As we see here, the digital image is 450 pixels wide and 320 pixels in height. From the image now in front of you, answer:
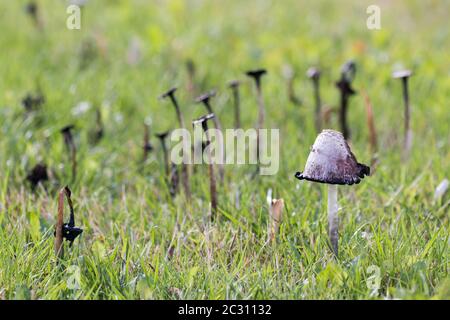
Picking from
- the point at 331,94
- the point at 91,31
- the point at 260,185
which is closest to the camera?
the point at 260,185

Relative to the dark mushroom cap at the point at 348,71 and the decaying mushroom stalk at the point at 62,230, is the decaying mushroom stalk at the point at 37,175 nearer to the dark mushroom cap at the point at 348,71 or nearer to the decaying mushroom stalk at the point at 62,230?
the decaying mushroom stalk at the point at 62,230

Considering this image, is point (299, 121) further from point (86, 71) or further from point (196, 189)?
point (86, 71)

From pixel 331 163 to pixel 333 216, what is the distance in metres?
0.29

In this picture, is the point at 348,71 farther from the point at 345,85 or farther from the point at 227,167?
the point at 227,167

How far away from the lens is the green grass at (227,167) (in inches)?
108

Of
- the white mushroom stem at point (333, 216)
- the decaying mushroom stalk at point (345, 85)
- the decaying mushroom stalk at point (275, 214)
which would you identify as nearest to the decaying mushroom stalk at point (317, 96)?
the decaying mushroom stalk at point (345, 85)

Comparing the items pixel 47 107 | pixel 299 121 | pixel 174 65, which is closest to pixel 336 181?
pixel 299 121

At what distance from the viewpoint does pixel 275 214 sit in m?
3.11

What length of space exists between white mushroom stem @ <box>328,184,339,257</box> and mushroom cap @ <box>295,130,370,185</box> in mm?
164

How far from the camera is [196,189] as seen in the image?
12.4ft

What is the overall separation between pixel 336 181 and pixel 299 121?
7.10 ft

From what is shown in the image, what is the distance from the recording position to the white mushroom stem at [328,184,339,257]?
2828mm
